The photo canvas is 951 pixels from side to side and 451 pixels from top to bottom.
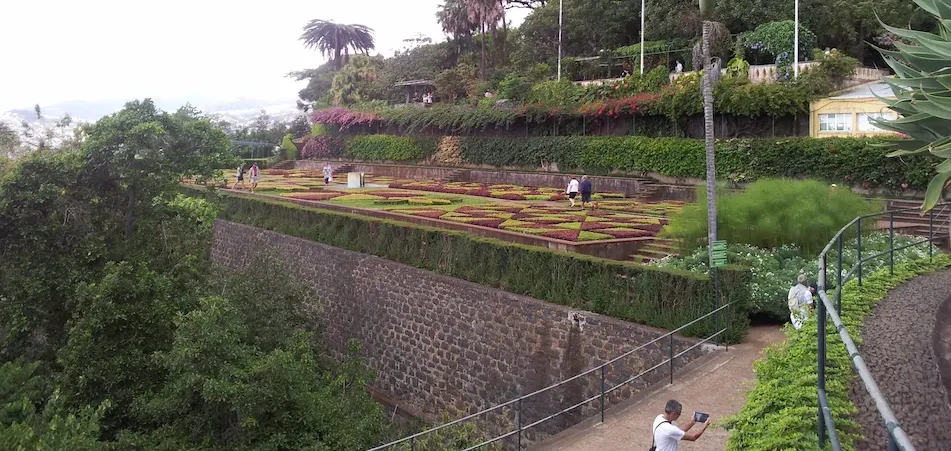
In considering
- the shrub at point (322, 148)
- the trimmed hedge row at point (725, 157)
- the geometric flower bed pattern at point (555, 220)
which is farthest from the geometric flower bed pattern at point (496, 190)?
the shrub at point (322, 148)

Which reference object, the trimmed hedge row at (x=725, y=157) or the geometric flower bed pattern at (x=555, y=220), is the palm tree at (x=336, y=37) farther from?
the geometric flower bed pattern at (x=555, y=220)

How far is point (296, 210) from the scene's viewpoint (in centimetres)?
2267

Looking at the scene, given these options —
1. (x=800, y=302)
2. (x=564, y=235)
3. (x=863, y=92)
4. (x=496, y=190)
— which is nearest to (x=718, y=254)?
(x=800, y=302)

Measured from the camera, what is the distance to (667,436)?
6.43m

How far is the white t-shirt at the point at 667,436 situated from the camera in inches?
252

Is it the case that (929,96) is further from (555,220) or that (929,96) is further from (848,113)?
(848,113)

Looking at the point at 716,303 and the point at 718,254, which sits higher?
the point at 718,254

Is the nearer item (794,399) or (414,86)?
(794,399)

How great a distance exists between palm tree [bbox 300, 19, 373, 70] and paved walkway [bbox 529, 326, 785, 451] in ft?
215

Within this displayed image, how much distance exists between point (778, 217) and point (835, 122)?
10.7 meters

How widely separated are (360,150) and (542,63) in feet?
37.2

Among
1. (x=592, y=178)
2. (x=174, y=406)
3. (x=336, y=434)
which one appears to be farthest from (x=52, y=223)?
(x=592, y=178)

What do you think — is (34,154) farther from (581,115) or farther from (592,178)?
(581,115)

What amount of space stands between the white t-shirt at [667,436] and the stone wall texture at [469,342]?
385 cm
